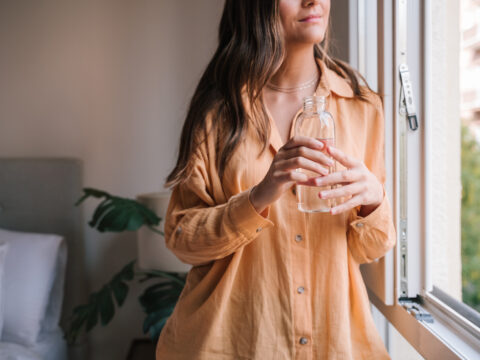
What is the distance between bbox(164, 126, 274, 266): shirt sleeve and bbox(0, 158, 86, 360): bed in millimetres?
1238

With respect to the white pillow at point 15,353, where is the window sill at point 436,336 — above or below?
above

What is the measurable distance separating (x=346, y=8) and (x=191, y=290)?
960 mm

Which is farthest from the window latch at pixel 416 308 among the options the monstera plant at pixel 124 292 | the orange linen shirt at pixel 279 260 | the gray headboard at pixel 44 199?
the gray headboard at pixel 44 199

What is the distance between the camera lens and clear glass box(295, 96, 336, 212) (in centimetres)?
85

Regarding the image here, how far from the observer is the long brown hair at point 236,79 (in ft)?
3.26

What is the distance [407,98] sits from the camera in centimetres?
104

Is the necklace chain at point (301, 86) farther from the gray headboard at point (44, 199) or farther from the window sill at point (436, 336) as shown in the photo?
the gray headboard at point (44, 199)

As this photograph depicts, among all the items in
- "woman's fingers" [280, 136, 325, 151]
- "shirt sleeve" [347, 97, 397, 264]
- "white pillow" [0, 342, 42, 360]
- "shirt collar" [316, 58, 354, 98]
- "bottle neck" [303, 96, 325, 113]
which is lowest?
"white pillow" [0, 342, 42, 360]

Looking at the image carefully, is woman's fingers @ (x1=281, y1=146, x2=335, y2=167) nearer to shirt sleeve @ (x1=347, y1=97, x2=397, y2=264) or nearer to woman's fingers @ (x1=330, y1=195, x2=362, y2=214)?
woman's fingers @ (x1=330, y1=195, x2=362, y2=214)

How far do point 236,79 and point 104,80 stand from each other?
1.46 m

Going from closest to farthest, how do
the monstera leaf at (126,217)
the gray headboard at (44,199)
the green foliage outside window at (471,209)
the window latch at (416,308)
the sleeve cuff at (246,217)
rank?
1. the sleeve cuff at (246,217)
2. the window latch at (416,308)
3. the green foliage outside window at (471,209)
4. the monstera leaf at (126,217)
5. the gray headboard at (44,199)

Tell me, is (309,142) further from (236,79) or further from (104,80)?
(104,80)

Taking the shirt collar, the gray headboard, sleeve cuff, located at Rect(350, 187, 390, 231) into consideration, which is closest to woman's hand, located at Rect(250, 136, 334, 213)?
sleeve cuff, located at Rect(350, 187, 390, 231)

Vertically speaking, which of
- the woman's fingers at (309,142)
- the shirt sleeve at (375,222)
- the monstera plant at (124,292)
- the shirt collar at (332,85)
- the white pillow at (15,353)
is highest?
the shirt collar at (332,85)
